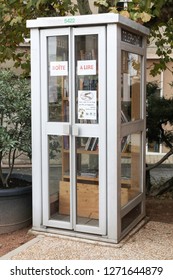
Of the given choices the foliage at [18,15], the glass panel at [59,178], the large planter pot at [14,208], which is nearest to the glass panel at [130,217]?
the glass panel at [59,178]

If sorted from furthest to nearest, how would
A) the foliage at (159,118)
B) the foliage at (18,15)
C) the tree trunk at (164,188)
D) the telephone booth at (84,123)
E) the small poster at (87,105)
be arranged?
the tree trunk at (164,188) → the foliage at (159,118) → the foliage at (18,15) → the small poster at (87,105) → the telephone booth at (84,123)

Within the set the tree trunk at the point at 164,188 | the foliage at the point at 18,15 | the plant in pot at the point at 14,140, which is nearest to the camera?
the plant in pot at the point at 14,140

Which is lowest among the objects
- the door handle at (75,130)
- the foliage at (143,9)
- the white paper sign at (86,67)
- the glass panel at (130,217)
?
the glass panel at (130,217)

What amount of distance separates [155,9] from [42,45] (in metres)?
1.66

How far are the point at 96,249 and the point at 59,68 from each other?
2.00 meters

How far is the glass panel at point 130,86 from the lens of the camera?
4.73 meters

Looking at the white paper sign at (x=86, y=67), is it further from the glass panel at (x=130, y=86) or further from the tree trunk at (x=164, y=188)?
the tree trunk at (x=164, y=188)

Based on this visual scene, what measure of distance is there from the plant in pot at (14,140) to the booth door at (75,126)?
43cm

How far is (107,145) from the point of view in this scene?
4484mm

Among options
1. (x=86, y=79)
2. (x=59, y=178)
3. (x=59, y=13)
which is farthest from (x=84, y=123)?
(x=59, y=13)

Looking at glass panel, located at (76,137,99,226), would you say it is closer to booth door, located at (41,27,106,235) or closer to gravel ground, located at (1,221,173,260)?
booth door, located at (41,27,106,235)

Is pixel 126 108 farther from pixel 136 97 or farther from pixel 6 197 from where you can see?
pixel 6 197

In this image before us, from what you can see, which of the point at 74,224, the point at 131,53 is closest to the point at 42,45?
the point at 131,53

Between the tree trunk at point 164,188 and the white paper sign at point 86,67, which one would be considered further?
the tree trunk at point 164,188
